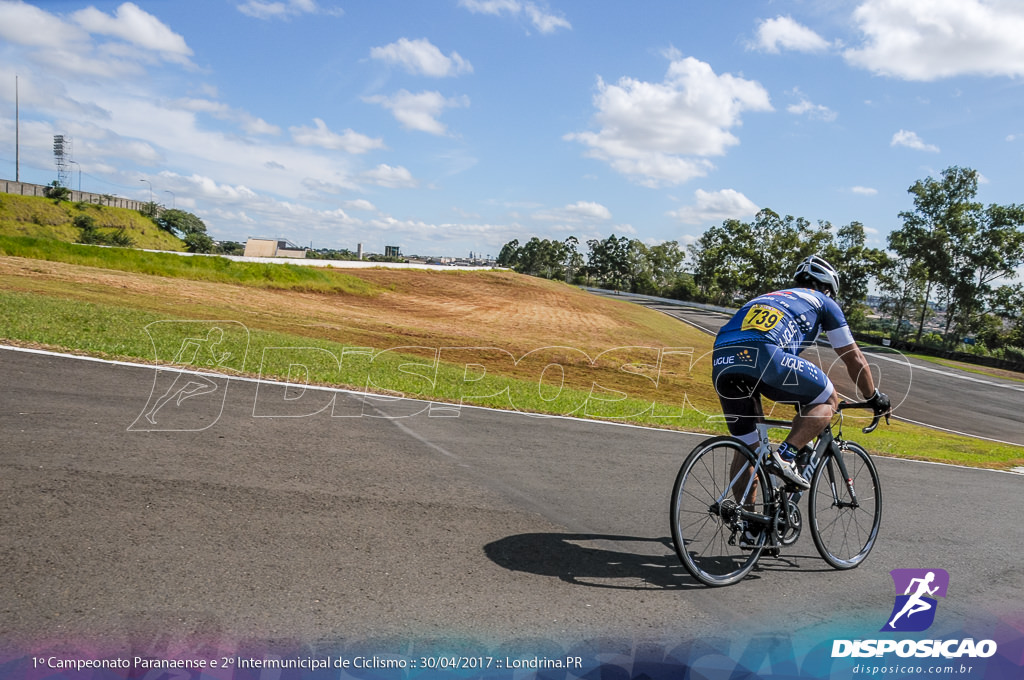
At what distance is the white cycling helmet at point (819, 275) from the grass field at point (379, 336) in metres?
5.25

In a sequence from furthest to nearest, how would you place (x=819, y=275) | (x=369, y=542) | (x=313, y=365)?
(x=313, y=365), (x=819, y=275), (x=369, y=542)

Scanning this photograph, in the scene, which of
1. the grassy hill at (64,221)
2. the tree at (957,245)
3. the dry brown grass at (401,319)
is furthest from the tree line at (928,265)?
the grassy hill at (64,221)

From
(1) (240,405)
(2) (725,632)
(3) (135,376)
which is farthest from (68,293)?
(2) (725,632)

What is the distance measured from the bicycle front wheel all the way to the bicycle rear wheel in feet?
2.42

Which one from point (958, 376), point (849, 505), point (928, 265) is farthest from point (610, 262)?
point (849, 505)

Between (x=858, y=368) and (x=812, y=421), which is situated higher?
(x=858, y=368)

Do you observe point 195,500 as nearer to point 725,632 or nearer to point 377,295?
point 725,632

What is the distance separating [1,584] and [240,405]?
13.5 ft

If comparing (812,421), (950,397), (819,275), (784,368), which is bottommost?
(950,397)

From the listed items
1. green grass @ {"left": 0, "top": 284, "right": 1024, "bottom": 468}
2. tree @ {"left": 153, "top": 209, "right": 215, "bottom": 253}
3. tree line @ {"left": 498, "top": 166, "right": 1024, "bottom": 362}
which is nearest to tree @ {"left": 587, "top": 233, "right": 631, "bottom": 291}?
tree line @ {"left": 498, "top": 166, "right": 1024, "bottom": 362}

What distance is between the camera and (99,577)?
317cm

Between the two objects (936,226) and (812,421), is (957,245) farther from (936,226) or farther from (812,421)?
(812,421)

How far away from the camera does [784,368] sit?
13.0 ft

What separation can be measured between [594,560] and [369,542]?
1.49 m
